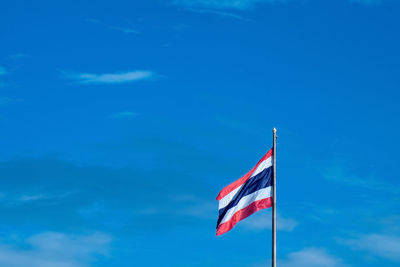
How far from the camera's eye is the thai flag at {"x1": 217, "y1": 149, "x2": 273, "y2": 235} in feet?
175

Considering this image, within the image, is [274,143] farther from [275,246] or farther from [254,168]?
[275,246]

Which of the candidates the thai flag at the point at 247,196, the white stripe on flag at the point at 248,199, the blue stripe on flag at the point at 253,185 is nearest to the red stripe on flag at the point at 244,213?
the thai flag at the point at 247,196

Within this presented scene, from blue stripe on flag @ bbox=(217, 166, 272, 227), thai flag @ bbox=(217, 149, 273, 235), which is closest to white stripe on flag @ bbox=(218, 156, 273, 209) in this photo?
thai flag @ bbox=(217, 149, 273, 235)

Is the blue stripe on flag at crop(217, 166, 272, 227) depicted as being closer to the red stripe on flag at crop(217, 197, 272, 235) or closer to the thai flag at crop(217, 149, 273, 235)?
the thai flag at crop(217, 149, 273, 235)

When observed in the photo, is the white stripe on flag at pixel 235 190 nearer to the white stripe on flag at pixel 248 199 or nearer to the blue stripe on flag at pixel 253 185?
the blue stripe on flag at pixel 253 185

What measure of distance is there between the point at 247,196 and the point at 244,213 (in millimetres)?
1033

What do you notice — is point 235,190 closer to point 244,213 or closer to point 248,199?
point 248,199

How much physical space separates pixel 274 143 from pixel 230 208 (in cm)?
480

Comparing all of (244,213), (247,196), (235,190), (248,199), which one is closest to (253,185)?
(247,196)

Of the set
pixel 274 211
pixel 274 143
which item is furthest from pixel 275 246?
pixel 274 143

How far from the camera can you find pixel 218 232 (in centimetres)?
5434

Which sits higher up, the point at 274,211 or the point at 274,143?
the point at 274,143

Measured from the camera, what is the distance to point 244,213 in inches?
2115

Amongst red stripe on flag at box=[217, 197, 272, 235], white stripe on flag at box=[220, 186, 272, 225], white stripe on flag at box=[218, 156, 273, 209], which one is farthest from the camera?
white stripe on flag at box=[218, 156, 273, 209]
